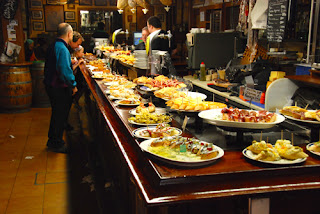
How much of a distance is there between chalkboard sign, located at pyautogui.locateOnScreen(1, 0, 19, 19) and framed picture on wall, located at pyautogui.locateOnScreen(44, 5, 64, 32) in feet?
12.8

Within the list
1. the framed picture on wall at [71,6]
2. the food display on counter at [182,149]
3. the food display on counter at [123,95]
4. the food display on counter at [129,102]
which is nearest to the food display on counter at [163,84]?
the food display on counter at [123,95]

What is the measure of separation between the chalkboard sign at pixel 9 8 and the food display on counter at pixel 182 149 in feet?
26.1

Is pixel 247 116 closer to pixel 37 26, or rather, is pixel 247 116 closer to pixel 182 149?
pixel 182 149

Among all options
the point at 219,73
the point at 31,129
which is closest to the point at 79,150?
the point at 31,129

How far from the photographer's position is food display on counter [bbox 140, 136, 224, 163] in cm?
193

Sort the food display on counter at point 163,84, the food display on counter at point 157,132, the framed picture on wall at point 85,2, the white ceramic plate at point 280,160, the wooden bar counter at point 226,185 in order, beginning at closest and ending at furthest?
the wooden bar counter at point 226,185
the white ceramic plate at point 280,160
the food display on counter at point 157,132
the food display on counter at point 163,84
the framed picture on wall at point 85,2

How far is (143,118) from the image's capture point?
2.77 meters

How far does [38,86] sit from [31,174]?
469cm

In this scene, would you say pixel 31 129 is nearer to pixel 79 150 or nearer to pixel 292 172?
pixel 79 150

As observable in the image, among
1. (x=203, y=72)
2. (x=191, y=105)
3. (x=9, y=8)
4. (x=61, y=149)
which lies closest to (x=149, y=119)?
(x=191, y=105)

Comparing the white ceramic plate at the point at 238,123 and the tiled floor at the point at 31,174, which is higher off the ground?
the white ceramic plate at the point at 238,123

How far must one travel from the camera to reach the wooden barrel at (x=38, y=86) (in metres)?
9.27

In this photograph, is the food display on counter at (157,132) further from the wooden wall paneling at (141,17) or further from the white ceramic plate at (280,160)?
the wooden wall paneling at (141,17)

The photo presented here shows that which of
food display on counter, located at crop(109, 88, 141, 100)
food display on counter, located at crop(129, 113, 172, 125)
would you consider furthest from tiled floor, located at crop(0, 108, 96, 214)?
food display on counter, located at crop(129, 113, 172, 125)
